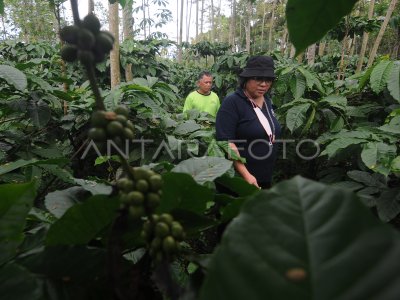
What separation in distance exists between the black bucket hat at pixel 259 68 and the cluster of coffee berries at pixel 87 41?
2.02 meters

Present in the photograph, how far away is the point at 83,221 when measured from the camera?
54cm

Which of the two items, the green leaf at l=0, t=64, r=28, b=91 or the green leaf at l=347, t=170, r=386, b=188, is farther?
the green leaf at l=347, t=170, r=386, b=188

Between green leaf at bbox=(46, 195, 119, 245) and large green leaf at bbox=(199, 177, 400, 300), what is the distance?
0.74 feet

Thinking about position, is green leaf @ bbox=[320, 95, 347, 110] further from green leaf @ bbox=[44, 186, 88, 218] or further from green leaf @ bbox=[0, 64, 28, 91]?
green leaf @ bbox=[44, 186, 88, 218]

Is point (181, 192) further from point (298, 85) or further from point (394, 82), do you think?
point (298, 85)

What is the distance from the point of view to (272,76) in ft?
7.93

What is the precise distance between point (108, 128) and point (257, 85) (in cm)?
Answer: 207

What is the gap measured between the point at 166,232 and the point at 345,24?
4.67 meters

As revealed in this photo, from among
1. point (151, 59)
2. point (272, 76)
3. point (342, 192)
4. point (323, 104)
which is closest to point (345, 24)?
point (323, 104)

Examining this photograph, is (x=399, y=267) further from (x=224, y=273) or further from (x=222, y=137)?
(x=222, y=137)

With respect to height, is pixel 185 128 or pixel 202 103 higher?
pixel 185 128

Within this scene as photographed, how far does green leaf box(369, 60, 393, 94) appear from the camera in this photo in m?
2.52

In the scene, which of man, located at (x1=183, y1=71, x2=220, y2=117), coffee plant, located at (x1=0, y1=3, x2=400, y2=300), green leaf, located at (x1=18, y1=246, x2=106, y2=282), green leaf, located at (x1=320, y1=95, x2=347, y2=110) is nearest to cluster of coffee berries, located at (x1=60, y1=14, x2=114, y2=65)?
coffee plant, located at (x1=0, y1=3, x2=400, y2=300)

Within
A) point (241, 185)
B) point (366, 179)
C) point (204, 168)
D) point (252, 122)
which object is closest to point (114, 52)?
point (252, 122)
